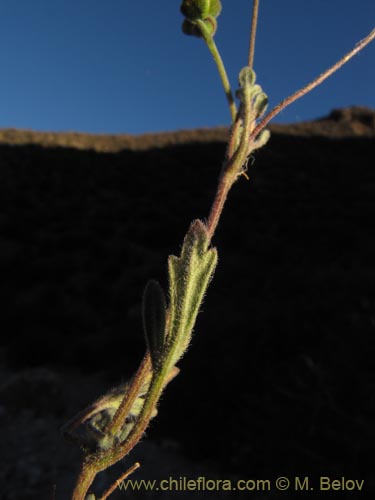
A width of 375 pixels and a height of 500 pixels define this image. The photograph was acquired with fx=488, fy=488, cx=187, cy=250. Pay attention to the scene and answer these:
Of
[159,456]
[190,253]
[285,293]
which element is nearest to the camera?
[190,253]

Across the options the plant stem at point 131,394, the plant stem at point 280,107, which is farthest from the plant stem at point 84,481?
the plant stem at point 280,107

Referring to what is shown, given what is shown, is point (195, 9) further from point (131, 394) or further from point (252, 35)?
point (131, 394)

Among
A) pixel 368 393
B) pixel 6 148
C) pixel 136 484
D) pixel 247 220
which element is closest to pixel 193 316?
pixel 368 393

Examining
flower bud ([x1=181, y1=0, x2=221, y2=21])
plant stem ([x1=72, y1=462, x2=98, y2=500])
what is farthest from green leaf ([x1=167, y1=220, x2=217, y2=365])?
flower bud ([x1=181, y1=0, x2=221, y2=21])

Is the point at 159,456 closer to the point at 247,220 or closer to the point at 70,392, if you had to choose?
the point at 70,392

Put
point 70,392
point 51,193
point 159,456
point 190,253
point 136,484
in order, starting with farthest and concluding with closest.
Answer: point 51,193 → point 70,392 → point 159,456 → point 136,484 → point 190,253

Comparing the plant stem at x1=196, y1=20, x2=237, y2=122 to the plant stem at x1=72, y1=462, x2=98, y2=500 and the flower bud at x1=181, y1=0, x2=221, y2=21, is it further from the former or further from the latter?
the plant stem at x1=72, y1=462, x2=98, y2=500

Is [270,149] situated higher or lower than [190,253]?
lower
